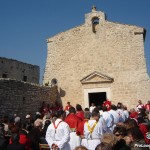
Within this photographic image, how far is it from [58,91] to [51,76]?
3.80 ft

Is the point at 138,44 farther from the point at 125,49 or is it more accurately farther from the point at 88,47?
the point at 88,47

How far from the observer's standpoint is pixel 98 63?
18500 mm

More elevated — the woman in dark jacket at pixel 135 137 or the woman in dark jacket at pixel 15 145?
the woman in dark jacket at pixel 135 137

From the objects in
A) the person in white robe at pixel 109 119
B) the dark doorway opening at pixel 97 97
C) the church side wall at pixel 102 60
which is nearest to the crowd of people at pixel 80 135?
the person in white robe at pixel 109 119

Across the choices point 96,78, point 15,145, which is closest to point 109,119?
point 15,145

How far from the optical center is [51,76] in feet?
63.3

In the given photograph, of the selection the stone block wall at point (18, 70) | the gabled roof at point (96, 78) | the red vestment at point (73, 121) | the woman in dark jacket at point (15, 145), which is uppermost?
the stone block wall at point (18, 70)

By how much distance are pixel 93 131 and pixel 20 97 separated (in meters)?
8.31

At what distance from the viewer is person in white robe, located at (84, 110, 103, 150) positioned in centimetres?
714

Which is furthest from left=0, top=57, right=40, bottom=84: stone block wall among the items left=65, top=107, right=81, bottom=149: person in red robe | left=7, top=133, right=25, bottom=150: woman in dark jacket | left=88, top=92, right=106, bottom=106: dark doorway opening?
left=7, top=133, right=25, bottom=150: woman in dark jacket

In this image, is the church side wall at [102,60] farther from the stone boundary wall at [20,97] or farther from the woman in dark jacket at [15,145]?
the woman in dark jacket at [15,145]

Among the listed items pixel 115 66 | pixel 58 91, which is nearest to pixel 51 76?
pixel 58 91

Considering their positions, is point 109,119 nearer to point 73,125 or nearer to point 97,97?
point 73,125

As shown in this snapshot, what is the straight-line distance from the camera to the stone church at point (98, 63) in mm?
17562
